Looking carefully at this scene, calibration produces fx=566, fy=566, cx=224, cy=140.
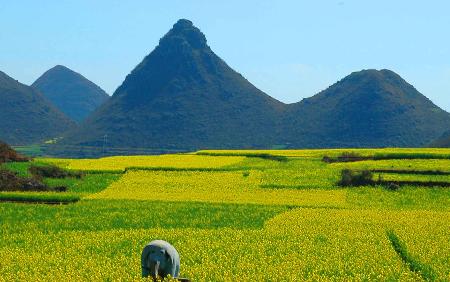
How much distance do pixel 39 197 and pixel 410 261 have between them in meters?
25.7

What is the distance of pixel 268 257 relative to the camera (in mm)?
19750

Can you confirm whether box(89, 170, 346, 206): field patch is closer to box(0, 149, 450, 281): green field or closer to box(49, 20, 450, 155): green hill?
box(0, 149, 450, 281): green field

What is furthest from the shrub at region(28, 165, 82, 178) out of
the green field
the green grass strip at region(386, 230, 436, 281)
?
the green grass strip at region(386, 230, 436, 281)

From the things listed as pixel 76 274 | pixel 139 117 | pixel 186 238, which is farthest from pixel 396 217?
pixel 139 117

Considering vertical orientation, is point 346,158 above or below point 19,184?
above

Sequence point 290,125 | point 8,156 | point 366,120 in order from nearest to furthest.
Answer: point 8,156 → point 366,120 → point 290,125

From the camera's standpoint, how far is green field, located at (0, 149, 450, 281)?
18.1m

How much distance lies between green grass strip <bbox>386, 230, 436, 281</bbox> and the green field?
5 centimetres

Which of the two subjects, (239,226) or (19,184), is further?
(19,184)

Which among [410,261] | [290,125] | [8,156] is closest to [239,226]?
[410,261]

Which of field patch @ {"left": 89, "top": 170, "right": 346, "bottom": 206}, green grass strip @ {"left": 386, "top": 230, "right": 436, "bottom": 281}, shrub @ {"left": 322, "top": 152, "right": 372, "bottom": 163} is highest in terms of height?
shrub @ {"left": 322, "top": 152, "right": 372, "bottom": 163}

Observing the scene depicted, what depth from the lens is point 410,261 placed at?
785 inches

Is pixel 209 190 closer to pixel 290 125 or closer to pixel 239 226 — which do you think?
pixel 239 226

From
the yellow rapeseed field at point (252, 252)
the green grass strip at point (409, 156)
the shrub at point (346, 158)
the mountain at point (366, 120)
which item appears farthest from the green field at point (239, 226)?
the mountain at point (366, 120)
